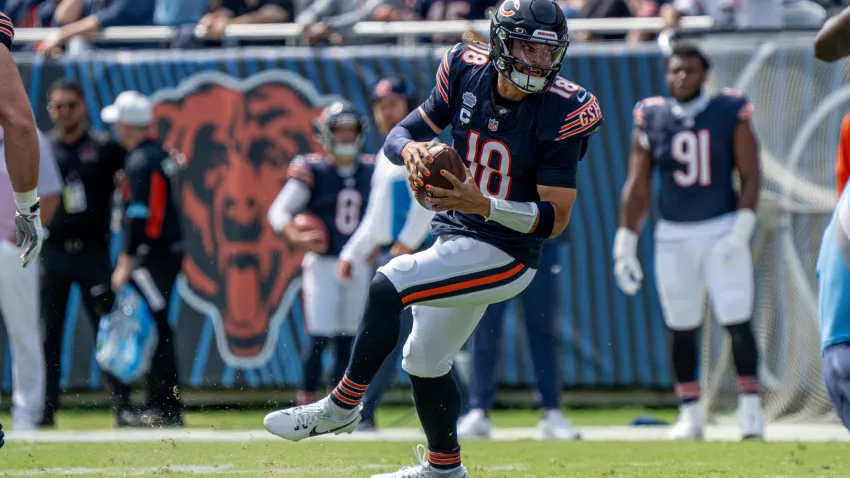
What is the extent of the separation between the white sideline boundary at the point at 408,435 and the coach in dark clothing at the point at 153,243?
0.56m

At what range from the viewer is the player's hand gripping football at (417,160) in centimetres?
482

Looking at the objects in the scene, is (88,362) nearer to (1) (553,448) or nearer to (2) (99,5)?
(2) (99,5)

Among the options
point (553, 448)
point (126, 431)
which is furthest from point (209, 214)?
point (553, 448)

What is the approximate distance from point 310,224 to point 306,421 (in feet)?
11.1

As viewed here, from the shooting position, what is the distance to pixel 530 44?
506 centimetres

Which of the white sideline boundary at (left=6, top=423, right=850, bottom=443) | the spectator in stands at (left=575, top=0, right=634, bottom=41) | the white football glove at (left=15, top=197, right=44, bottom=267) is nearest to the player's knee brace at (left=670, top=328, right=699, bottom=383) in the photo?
the white sideline boundary at (left=6, top=423, right=850, bottom=443)

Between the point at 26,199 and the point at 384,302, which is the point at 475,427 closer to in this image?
the point at 384,302

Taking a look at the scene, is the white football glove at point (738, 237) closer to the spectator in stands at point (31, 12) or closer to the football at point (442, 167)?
the football at point (442, 167)

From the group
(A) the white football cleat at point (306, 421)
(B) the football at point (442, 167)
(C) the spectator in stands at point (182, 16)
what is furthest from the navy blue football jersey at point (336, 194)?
(B) the football at point (442, 167)

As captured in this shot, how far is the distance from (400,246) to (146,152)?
192 cm

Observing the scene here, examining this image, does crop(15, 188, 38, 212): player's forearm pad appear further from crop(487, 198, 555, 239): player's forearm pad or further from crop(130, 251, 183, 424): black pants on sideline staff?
crop(130, 251, 183, 424): black pants on sideline staff

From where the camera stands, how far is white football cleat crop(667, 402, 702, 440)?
25.0 feet

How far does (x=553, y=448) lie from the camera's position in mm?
6996

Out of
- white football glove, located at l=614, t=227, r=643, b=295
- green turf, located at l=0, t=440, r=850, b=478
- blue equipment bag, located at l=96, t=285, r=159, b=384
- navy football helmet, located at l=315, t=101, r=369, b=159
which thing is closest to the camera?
green turf, located at l=0, t=440, r=850, b=478
